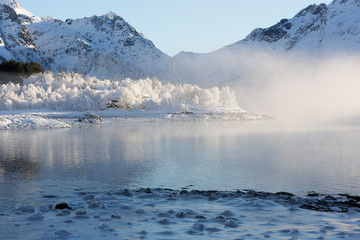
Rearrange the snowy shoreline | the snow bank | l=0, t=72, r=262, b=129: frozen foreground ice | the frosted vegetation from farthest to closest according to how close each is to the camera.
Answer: the frosted vegetation, l=0, t=72, r=262, b=129: frozen foreground ice, the snowy shoreline, the snow bank

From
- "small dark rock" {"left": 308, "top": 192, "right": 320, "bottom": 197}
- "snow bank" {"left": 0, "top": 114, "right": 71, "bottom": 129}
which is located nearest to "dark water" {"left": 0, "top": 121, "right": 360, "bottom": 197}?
"small dark rock" {"left": 308, "top": 192, "right": 320, "bottom": 197}

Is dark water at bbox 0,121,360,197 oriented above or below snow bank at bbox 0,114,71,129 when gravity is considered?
below

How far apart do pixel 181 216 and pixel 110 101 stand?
487 feet

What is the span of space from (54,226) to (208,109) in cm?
14990

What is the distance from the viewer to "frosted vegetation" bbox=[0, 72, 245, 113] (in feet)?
489

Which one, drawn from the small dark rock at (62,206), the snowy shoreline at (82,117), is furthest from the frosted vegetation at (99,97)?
the small dark rock at (62,206)

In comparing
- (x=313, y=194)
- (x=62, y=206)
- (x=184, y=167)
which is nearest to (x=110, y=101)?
(x=184, y=167)

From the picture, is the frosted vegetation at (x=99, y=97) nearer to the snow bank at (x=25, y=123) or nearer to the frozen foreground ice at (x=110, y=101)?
the frozen foreground ice at (x=110, y=101)

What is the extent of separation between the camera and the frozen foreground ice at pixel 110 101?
5586 inches

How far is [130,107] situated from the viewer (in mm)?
162625

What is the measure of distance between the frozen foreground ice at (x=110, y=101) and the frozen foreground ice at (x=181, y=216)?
4336 inches

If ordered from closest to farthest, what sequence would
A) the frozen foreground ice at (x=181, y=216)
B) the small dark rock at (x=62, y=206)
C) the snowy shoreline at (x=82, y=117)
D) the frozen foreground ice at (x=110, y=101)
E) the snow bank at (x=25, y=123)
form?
1. the frozen foreground ice at (x=181, y=216)
2. the small dark rock at (x=62, y=206)
3. the snow bank at (x=25, y=123)
4. the snowy shoreline at (x=82, y=117)
5. the frozen foreground ice at (x=110, y=101)

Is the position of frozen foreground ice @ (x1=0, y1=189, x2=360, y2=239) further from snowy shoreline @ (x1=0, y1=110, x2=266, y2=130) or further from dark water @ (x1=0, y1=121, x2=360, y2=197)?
snowy shoreline @ (x1=0, y1=110, x2=266, y2=130)

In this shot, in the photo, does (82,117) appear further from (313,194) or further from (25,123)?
(313,194)
